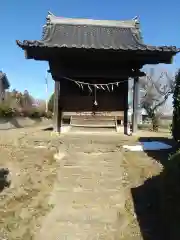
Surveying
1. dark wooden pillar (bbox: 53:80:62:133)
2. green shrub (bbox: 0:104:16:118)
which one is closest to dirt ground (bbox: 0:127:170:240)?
dark wooden pillar (bbox: 53:80:62:133)

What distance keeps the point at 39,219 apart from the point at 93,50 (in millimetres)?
5683

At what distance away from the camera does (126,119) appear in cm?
1139

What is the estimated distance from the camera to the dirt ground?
16.7 feet

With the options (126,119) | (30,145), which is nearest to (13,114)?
(126,119)

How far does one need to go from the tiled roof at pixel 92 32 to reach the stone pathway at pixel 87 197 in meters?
4.52

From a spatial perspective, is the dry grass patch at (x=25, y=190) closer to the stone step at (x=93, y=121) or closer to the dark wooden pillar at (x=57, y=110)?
the dark wooden pillar at (x=57, y=110)

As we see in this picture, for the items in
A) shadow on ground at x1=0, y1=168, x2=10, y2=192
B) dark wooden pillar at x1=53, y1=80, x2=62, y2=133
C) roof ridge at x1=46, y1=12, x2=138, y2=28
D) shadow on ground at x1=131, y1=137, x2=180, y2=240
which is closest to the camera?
shadow on ground at x1=131, y1=137, x2=180, y2=240

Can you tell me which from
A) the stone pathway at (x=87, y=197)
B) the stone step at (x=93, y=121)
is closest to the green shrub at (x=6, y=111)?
the stone step at (x=93, y=121)

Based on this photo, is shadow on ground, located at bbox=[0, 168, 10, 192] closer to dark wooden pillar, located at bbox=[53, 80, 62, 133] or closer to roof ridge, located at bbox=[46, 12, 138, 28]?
dark wooden pillar, located at bbox=[53, 80, 62, 133]

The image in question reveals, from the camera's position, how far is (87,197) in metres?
6.00

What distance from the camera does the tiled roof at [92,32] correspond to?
11.2 meters

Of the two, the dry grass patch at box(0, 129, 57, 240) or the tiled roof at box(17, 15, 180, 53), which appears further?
the tiled roof at box(17, 15, 180, 53)

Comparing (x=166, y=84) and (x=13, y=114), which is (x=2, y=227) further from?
(x=166, y=84)

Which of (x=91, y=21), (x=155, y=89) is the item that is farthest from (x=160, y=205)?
(x=155, y=89)
